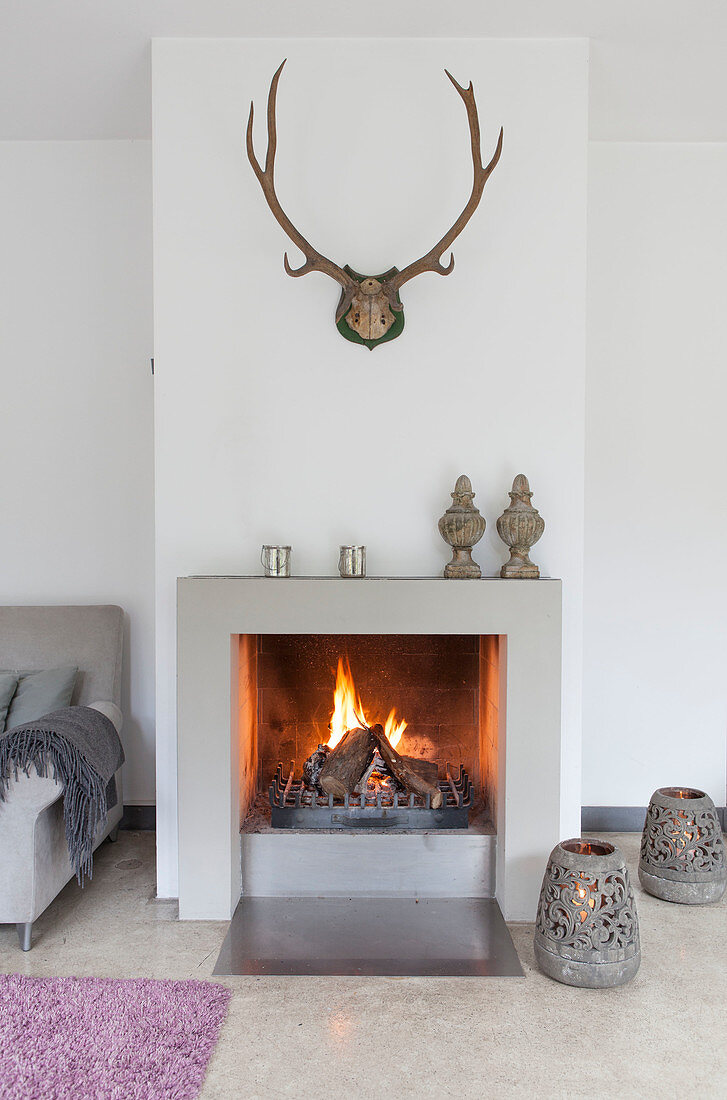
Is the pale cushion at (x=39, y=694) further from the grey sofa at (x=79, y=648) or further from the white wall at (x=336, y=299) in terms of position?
the white wall at (x=336, y=299)

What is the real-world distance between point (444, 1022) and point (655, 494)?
6.89 ft

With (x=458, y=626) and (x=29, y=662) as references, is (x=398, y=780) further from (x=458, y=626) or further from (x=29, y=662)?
(x=29, y=662)

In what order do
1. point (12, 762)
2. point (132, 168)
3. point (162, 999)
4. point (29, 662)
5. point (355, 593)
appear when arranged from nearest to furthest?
point (162, 999) → point (12, 762) → point (355, 593) → point (29, 662) → point (132, 168)

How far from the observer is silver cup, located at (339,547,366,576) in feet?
8.19

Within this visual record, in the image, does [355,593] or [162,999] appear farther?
[355,593]

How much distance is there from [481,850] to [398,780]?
1.08 ft

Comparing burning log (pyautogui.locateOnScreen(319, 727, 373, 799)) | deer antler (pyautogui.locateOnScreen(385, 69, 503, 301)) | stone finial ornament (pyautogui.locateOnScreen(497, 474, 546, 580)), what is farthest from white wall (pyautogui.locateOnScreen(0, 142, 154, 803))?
stone finial ornament (pyautogui.locateOnScreen(497, 474, 546, 580))

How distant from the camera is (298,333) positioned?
2623 mm

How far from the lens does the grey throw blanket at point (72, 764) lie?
221 centimetres

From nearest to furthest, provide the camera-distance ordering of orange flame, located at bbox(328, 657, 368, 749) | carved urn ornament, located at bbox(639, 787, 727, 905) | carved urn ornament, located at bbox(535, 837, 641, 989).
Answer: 1. carved urn ornament, located at bbox(535, 837, 641, 989)
2. carved urn ornament, located at bbox(639, 787, 727, 905)
3. orange flame, located at bbox(328, 657, 368, 749)

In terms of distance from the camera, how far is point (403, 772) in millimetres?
2686

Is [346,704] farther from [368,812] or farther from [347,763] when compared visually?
[368,812]

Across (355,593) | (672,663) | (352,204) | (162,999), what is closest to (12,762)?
(162,999)

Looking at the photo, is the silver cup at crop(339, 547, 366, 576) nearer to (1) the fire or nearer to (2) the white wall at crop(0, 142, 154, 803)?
(1) the fire
